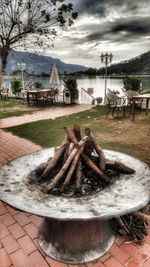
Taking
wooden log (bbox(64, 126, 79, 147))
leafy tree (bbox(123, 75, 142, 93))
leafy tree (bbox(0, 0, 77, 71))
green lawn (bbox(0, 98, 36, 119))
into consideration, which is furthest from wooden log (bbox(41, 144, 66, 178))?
leafy tree (bbox(123, 75, 142, 93))

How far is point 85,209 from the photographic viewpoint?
1590mm

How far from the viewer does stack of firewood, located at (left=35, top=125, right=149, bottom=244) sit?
6.70 feet

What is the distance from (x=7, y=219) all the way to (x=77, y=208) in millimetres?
1302

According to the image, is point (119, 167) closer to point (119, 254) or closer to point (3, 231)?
point (119, 254)

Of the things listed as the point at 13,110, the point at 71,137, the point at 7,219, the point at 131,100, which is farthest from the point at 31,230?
the point at 13,110

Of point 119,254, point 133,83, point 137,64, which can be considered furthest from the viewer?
point 137,64

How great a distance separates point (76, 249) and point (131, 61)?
3489 inches

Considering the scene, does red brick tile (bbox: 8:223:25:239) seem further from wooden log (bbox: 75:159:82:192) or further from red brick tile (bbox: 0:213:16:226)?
wooden log (bbox: 75:159:82:192)

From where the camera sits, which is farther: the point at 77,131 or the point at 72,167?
the point at 77,131

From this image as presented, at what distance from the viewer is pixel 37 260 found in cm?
195

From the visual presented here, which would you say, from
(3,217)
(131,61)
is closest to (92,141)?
(3,217)

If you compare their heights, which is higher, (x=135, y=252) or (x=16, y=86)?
(x=16, y=86)

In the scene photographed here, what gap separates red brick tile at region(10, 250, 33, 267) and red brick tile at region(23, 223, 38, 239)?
24 centimetres

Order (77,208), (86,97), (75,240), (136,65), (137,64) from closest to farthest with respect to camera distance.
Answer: (77,208) < (75,240) < (86,97) < (136,65) < (137,64)
